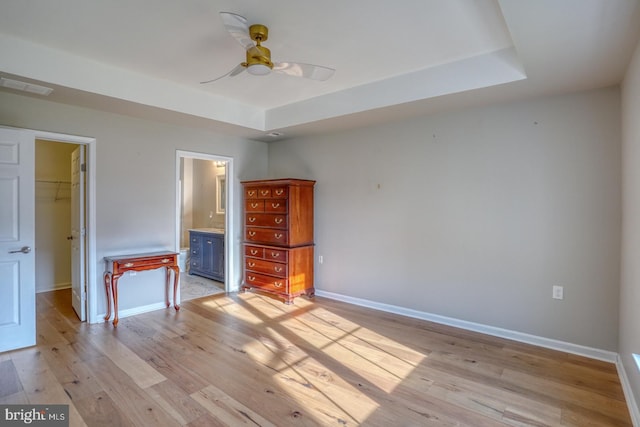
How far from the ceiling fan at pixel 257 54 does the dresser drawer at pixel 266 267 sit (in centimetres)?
257

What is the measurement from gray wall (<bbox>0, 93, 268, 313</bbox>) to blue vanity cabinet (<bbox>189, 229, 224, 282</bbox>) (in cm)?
120

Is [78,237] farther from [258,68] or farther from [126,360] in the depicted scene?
[258,68]

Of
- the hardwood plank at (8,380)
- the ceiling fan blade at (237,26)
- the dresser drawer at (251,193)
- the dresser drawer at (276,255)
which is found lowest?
the hardwood plank at (8,380)

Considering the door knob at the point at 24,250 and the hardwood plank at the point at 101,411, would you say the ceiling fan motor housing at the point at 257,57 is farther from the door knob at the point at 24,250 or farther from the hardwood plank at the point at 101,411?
the door knob at the point at 24,250

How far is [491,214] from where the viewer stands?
3.38m

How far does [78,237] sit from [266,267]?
7.22 ft

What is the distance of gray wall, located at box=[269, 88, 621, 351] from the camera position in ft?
9.42

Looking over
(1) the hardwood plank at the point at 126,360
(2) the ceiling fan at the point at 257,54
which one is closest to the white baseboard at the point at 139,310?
(1) the hardwood plank at the point at 126,360

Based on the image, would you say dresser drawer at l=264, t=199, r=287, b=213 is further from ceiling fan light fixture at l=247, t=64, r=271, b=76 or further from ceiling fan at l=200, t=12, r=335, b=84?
ceiling fan light fixture at l=247, t=64, r=271, b=76

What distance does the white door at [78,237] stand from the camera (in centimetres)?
372

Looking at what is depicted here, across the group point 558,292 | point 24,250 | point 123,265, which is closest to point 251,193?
point 123,265

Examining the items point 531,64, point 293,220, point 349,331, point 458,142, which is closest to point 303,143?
point 293,220

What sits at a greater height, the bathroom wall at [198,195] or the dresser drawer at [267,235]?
the bathroom wall at [198,195]

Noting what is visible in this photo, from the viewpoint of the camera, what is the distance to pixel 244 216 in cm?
504
